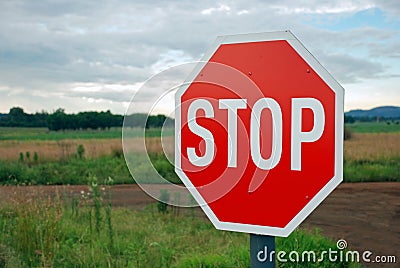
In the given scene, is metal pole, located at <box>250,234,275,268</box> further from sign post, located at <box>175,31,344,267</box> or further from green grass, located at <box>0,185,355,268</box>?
green grass, located at <box>0,185,355,268</box>

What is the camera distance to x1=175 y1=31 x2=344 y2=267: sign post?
162 cm

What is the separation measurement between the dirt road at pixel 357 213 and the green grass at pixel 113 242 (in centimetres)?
55

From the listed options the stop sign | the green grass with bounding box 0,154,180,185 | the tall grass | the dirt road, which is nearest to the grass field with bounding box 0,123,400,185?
the green grass with bounding box 0,154,180,185

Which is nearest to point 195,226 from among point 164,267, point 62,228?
point 62,228

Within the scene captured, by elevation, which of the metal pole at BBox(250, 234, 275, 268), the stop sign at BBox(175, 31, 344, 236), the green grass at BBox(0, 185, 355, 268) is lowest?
the green grass at BBox(0, 185, 355, 268)

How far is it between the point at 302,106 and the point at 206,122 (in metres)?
0.36

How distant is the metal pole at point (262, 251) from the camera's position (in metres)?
1.70

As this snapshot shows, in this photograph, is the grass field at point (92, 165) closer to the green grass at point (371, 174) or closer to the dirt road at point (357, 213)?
the green grass at point (371, 174)

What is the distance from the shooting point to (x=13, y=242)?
401cm

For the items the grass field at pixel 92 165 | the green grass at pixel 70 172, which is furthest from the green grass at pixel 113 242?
the green grass at pixel 70 172

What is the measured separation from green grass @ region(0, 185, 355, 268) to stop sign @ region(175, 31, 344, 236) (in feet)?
4.71

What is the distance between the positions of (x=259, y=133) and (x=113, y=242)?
2.75 metres

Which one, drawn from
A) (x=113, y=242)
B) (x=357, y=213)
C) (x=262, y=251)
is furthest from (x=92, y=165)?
(x=262, y=251)

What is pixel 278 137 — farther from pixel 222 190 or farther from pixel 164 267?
pixel 164 267
